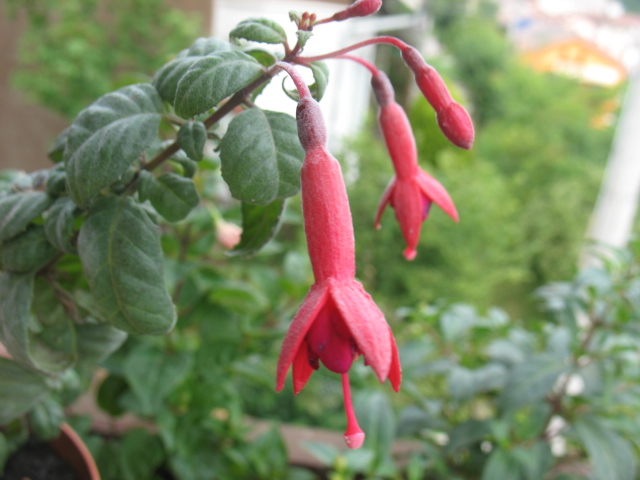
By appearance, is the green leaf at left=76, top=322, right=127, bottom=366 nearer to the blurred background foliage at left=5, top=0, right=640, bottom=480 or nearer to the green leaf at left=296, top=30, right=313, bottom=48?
the blurred background foliage at left=5, top=0, right=640, bottom=480

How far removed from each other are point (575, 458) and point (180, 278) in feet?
2.06

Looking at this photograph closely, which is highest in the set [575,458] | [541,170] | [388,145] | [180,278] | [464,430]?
[388,145]

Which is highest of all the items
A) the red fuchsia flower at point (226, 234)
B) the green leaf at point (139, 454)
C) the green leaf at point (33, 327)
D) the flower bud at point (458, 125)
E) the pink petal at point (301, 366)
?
the flower bud at point (458, 125)

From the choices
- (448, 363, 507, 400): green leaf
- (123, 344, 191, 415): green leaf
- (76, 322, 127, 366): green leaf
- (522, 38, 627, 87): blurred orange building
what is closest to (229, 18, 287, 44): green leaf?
(76, 322, 127, 366): green leaf

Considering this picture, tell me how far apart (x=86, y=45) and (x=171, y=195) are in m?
1.43

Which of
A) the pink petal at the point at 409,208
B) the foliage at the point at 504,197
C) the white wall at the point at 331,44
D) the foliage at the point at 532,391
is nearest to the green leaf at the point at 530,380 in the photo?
the foliage at the point at 532,391

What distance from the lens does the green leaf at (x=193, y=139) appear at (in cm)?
33

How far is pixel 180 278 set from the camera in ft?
2.15

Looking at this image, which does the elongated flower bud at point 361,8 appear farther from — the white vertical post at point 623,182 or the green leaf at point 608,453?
the white vertical post at point 623,182

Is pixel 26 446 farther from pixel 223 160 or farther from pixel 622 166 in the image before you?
pixel 622 166

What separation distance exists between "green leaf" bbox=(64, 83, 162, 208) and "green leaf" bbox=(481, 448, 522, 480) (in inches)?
22.8

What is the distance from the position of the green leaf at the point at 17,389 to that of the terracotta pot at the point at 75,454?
13 centimetres

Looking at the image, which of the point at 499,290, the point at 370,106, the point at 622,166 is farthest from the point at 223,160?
the point at 370,106

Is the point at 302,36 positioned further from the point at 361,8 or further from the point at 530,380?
the point at 530,380
